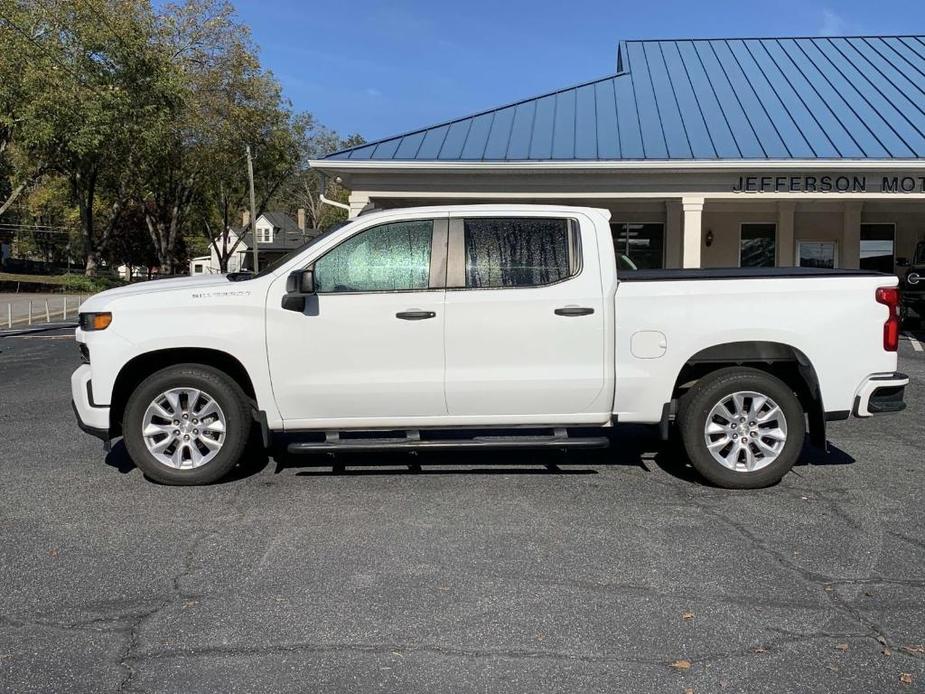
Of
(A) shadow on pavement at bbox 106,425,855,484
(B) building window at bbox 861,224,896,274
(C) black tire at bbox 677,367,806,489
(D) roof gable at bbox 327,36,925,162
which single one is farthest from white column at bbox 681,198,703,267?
(C) black tire at bbox 677,367,806,489

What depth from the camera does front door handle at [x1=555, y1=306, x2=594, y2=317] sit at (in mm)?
5582

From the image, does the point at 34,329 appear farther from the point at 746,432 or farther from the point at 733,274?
the point at 746,432

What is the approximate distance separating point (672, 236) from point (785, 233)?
249cm

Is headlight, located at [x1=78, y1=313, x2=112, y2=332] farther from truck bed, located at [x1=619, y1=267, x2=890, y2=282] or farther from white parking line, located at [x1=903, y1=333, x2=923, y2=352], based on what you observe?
white parking line, located at [x1=903, y1=333, x2=923, y2=352]

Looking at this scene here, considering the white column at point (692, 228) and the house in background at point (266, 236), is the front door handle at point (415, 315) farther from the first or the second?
the house in background at point (266, 236)

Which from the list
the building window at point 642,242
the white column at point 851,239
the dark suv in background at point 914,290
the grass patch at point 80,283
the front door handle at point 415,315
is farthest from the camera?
the grass patch at point 80,283

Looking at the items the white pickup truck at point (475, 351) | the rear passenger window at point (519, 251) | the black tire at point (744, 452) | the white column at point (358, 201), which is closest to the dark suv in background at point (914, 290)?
the white column at point (358, 201)

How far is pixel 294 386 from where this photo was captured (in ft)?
18.4

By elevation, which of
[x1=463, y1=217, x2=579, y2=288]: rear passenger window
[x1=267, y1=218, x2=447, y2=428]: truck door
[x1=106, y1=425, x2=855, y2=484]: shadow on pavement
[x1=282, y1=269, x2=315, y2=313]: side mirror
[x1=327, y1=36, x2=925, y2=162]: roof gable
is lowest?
[x1=106, y1=425, x2=855, y2=484]: shadow on pavement

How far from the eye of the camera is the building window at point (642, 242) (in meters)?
19.5

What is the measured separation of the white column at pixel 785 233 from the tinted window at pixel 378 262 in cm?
1471

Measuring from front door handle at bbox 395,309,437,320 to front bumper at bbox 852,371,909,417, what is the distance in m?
A: 2.97

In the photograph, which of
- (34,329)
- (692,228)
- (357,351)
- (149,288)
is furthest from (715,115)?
(34,329)

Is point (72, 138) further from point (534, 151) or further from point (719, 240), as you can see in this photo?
point (719, 240)
